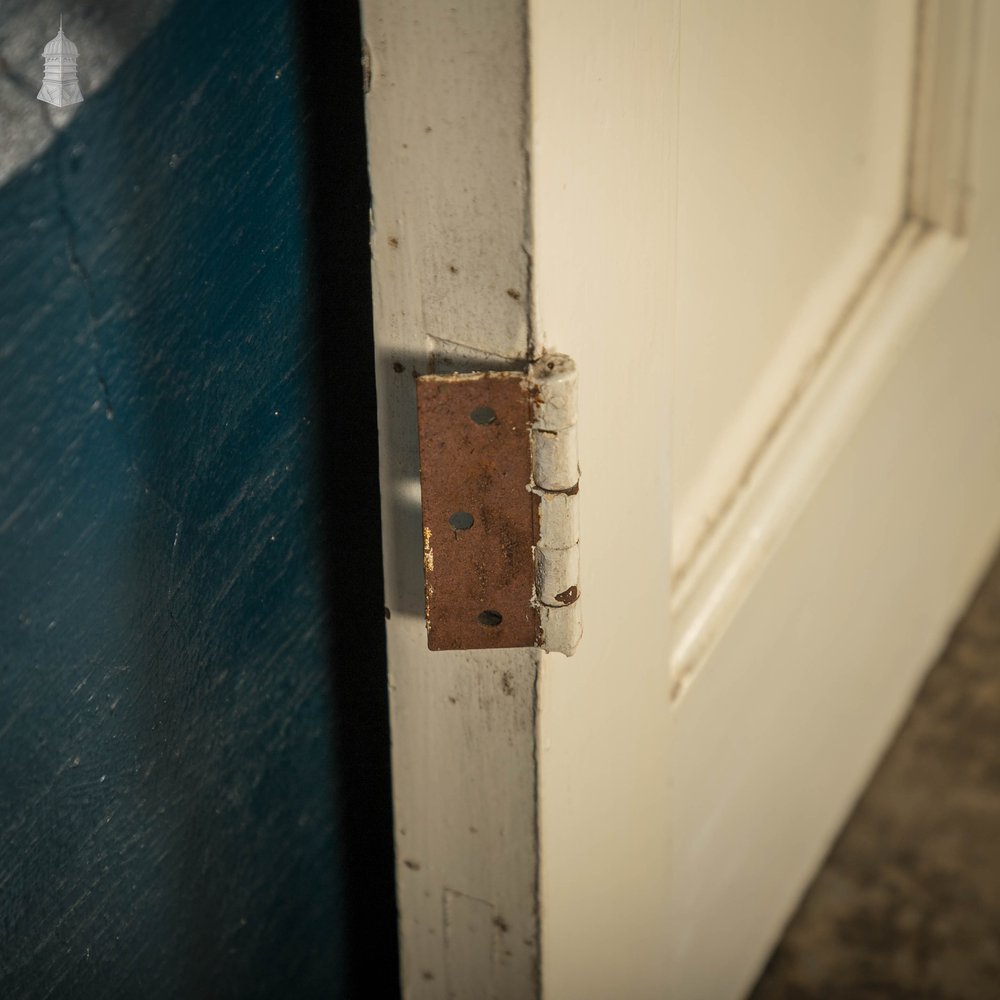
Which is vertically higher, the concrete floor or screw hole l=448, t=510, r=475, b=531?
screw hole l=448, t=510, r=475, b=531

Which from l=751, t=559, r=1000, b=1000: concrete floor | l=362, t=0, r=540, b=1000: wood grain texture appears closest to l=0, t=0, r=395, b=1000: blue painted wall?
l=362, t=0, r=540, b=1000: wood grain texture

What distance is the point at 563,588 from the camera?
529 millimetres

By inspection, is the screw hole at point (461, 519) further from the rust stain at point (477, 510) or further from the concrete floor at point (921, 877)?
the concrete floor at point (921, 877)

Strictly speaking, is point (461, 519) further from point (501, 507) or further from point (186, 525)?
point (186, 525)

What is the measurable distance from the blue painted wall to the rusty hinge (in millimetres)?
108

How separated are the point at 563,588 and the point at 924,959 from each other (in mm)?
825

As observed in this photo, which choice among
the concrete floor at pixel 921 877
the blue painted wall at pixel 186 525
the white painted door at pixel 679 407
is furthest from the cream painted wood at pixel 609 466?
the concrete floor at pixel 921 877

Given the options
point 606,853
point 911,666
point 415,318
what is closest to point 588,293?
point 415,318

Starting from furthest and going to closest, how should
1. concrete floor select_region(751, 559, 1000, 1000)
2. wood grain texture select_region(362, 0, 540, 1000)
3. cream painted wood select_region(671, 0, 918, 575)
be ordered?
concrete floor select_region(751, 559, 1000, 1000) → cream painted wood select_region(671, 0, 918, 575) → wood grain texture select_region(362, 0, 540, 1000)

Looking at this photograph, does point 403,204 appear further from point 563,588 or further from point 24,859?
point 24,859

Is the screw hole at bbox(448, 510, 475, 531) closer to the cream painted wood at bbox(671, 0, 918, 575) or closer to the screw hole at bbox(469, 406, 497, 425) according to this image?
the screw hole at bbox(469, 406, 497, 425)

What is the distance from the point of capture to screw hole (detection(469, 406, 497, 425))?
497 millimetres

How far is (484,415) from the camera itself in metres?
0.50

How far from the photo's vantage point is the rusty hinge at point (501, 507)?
50 centimetres
